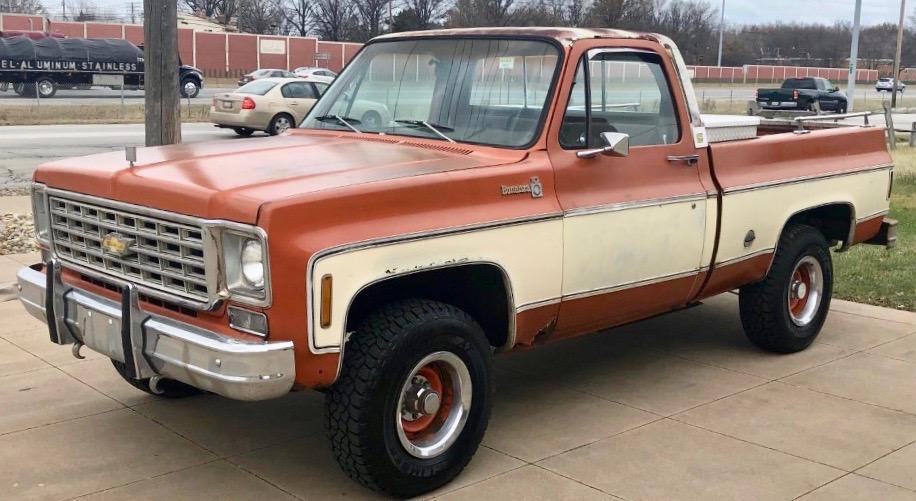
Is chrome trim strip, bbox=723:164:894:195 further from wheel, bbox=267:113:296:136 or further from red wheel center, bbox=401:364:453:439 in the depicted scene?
wheel, bbox=267:113:296:136

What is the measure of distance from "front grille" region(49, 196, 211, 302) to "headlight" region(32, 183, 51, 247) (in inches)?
Result: 1.8

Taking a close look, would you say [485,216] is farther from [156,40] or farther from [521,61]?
[156,40]

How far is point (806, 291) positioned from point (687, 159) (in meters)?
1.74

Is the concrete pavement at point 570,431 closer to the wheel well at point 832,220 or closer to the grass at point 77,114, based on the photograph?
the wheel well at point 832,220

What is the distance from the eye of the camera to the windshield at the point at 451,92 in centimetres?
493

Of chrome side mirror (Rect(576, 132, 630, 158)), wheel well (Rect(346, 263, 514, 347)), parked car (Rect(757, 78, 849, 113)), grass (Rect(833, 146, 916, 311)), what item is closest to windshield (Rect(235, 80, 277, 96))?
grass (Rect(833, 146, 916, 311))

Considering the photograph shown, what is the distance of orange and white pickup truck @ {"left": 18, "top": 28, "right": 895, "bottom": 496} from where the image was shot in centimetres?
374

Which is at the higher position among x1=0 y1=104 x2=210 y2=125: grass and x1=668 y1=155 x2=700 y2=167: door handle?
x1=668 y1=155 x2=700 y2=167: door handle

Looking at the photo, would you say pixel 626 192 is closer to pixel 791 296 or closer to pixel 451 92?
pixel 451 92

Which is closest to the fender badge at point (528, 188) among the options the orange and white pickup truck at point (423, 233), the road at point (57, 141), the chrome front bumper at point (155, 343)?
the orange and white pickup truck at point (423, 233)

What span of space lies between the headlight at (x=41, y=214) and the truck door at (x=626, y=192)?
2360 millimetres

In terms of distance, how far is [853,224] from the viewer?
21.8 ft

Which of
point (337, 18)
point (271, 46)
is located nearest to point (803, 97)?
point (271, 46)

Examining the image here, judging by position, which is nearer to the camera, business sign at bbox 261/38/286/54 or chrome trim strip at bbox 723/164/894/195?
chrome trim strip at bbox 723/164/894/195
